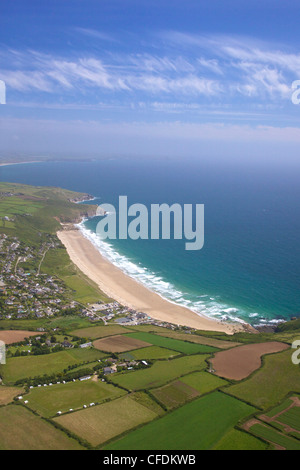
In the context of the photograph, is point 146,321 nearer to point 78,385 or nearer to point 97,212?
point 78,385

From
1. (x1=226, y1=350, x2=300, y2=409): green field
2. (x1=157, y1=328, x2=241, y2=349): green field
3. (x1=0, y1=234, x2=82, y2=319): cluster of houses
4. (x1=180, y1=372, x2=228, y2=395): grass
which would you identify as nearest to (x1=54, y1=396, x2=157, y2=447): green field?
(x1=180, y1=372, x2=228, y2=395): grass

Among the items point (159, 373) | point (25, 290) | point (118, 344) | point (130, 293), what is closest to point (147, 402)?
point (159, 373)

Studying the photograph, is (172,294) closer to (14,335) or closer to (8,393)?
(14,335)

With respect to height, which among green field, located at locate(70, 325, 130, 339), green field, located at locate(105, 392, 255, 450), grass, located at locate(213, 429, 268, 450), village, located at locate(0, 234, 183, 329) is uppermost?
village, located at locate(0, 234, 183, 329)

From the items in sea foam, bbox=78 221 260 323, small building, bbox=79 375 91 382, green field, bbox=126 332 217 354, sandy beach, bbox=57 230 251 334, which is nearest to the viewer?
small building, bbox=79 375 91 382

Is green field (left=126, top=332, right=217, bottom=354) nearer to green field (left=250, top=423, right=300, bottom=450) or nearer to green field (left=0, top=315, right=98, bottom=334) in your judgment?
green field (left=0, top=315, right=98, bottom=334)

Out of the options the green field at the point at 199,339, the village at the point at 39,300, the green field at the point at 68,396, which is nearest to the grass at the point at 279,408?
the green field at the point at 199,339

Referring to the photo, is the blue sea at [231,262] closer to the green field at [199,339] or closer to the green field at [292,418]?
the green field at [199,339]
